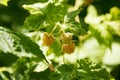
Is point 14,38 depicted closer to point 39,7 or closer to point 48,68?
point 39,7

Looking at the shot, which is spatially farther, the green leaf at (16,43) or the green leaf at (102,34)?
the green leaf at (102,34)

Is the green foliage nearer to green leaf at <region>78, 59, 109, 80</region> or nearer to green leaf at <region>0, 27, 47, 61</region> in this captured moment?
green leaf at <region>78, 59, 109, 80</region>

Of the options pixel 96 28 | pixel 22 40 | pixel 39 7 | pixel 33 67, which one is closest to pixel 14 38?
pixel 22 40

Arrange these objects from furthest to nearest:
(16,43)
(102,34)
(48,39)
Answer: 1. (102,34)
2. (48,39)
3. (16,43)

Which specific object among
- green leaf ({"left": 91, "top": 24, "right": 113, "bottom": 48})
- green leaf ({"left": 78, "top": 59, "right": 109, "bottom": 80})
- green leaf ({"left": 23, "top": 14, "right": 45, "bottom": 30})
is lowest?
green leaf ({"left": 78, "top": 59, "right": 109, "bottom": 80})

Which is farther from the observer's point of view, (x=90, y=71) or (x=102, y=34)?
(x=102, y=34)

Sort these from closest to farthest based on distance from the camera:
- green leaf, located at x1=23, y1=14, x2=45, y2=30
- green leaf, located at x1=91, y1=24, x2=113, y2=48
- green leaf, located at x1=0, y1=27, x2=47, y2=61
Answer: green leaf, located at x1=0, y1=27, x2=47, y2=61
green leaf, located at x1=23, y1=14, x2=45, y2=30
green leaf, located at x1=91, y1=24, x2=113, y2=48

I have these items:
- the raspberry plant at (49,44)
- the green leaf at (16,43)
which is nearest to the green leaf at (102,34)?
the raspberry plant at (49,44)

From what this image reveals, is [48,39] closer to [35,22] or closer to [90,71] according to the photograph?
[35,22]

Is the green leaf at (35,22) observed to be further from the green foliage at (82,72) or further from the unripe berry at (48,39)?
the green foliage at (82,72)

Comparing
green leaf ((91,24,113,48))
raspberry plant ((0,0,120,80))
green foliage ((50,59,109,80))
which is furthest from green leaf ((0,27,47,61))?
green leaf ((91,24,113,48))

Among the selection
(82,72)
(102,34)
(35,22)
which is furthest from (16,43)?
(102,34)
